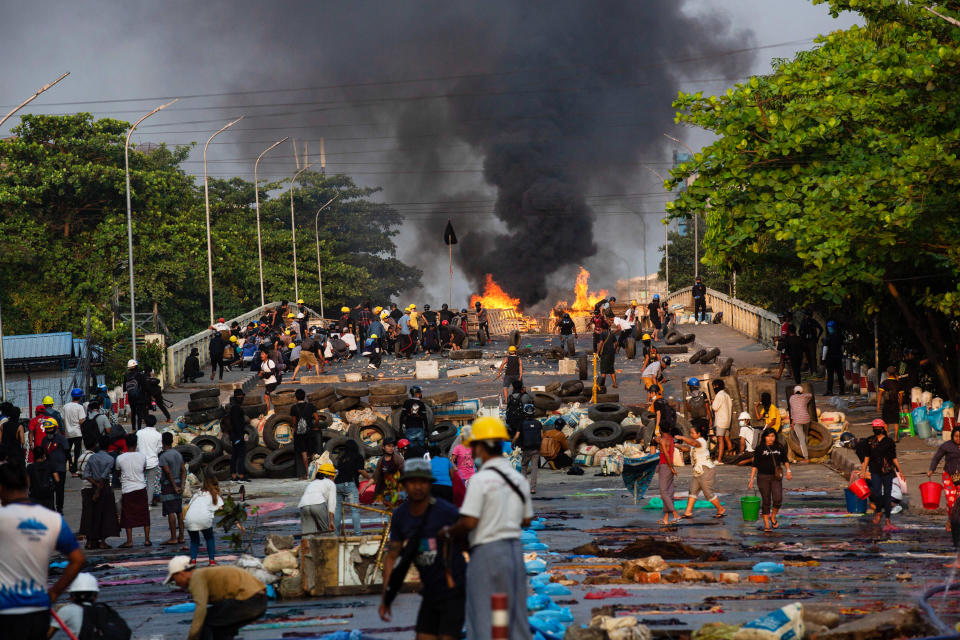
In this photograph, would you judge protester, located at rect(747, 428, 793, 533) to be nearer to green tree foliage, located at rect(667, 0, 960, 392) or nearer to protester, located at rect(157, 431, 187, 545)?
green tree foliage, located at rect(667, 0, 960, 392)

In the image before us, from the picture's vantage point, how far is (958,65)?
1989 centimetres

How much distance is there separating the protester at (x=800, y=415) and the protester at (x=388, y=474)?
9606mm

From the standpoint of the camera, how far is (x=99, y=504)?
1641 centimetres

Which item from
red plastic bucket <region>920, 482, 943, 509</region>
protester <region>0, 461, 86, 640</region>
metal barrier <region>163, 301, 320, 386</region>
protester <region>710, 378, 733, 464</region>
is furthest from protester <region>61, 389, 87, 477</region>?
protester <region>0, 461, 86, 640</region>

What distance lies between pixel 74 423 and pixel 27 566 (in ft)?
53.6

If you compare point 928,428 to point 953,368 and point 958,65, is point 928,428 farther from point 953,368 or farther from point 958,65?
point 958,65

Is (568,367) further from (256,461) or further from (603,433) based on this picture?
(256,461)

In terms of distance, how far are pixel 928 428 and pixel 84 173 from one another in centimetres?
4536

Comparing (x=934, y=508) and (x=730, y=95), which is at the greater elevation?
(x=730, y=95)

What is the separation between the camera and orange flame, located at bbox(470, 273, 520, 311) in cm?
7269

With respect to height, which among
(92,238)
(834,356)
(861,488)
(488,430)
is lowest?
(861,488)

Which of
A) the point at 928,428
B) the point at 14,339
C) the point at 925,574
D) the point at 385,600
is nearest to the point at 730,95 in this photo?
the point at 928,428

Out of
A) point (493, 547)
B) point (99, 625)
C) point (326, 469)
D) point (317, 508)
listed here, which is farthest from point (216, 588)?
point (326, 469)

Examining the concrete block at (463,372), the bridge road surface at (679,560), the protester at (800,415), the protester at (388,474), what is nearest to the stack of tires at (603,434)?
the bridge road surface at (679,560)
